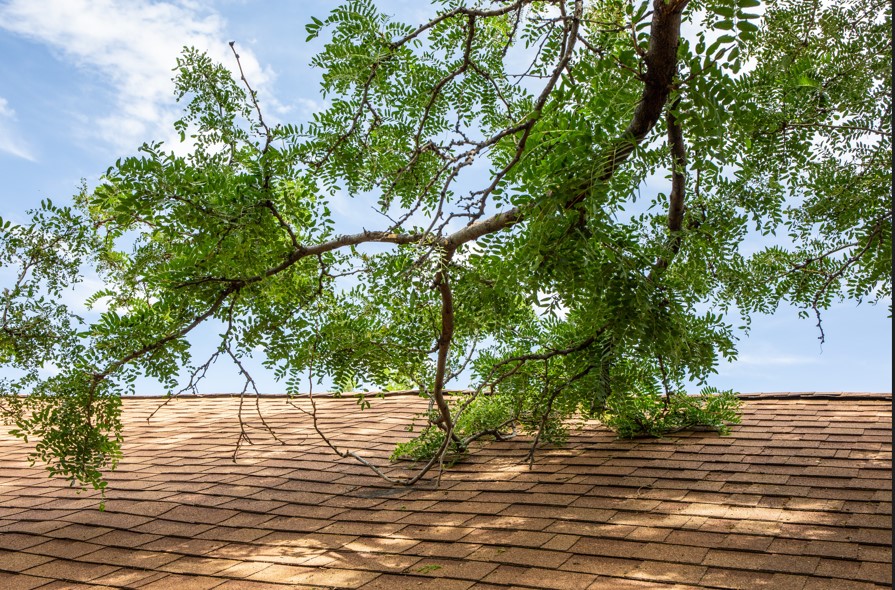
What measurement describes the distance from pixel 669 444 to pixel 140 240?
13.5 ft

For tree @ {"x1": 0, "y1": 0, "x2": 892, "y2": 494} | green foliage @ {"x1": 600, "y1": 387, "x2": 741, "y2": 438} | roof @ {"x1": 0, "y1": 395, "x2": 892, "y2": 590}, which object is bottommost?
roof @ {"x1": 0, "y1": 395, "x2": 892, "y2": 590}

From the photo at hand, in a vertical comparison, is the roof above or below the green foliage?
below

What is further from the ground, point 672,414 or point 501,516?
point 672,414

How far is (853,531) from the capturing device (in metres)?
3.19

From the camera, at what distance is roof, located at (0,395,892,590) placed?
9.94 ft

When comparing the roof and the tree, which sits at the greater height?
the tree

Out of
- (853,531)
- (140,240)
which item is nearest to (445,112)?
(140,240)

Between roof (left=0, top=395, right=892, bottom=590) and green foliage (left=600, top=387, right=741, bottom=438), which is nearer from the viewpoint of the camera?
roof (left=0, top=395, right=892, bottom=590)

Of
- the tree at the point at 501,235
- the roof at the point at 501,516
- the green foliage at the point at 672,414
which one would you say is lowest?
the roof at the point at 501,516

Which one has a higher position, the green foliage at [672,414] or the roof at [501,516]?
the green foliage at [672,414]

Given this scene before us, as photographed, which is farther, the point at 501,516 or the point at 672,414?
the point at 672,414

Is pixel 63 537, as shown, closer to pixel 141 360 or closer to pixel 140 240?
pixel 141 360

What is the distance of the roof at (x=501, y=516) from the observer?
303cm

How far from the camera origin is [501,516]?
3801mm
